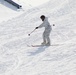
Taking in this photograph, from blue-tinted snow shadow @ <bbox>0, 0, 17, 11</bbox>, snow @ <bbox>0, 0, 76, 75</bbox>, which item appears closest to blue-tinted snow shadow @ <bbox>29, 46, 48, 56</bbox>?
snow @ <bbox>0, 0, 76, 75</bbox>

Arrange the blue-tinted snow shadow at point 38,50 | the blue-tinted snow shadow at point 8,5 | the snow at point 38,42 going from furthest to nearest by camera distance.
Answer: the blue-tinted snow shadow at point 8,5
the blue-tinted snow shadow at point 38,50
the snow at point 38,42

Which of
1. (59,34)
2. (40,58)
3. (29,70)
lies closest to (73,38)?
(59,34)

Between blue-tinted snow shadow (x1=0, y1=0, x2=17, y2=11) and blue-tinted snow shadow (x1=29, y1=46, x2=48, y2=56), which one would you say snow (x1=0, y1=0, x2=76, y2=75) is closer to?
blue-tinted snow shadow (x1=29, y1=46, x2=48, y2=56)

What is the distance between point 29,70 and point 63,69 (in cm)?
140

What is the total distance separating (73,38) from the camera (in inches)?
690

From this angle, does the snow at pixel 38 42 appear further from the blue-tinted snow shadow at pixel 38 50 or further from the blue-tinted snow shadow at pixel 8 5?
the blue-tinted snow shadow at pixel 8 5

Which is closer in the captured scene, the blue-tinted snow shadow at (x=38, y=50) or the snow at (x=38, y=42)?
the snow at (x=38, y=42)

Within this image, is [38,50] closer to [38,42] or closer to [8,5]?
[38,42]

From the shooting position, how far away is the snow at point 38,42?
14141 millimetres

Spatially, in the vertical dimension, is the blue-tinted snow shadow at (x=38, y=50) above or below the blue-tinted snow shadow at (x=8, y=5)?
below

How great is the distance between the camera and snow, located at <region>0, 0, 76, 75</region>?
14.1 m

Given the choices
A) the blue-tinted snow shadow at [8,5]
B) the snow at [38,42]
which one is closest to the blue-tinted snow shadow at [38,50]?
the snow at [38,42]

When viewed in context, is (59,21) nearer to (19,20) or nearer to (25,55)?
(19,20)

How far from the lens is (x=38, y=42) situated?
57.3 ft
